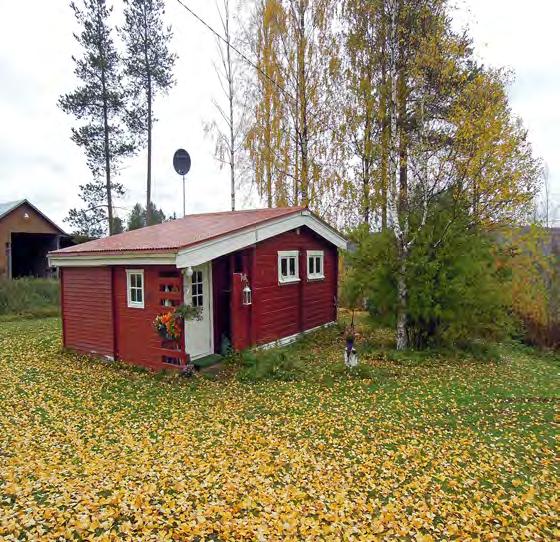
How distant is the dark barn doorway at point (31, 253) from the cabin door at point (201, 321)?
18.1m

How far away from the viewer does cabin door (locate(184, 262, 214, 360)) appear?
7.90 meters

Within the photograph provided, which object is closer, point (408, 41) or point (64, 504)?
point (64, 504)

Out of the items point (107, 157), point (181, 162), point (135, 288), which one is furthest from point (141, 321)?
point (107, 157)

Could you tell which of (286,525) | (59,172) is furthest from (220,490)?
(59,172)

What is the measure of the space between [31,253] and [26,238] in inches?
39.3

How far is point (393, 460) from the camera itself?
427 cm

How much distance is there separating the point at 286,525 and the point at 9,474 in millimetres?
2811

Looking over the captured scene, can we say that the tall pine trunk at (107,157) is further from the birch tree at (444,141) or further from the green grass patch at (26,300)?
the birch tree at (444,141)

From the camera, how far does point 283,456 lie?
4.35 m

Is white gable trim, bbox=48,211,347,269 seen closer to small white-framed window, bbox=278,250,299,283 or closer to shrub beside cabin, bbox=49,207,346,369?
shrub beside cabin, bbox=49,207,346,369

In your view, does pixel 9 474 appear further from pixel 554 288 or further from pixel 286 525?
pixel 554 288

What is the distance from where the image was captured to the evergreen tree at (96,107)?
18.2 m

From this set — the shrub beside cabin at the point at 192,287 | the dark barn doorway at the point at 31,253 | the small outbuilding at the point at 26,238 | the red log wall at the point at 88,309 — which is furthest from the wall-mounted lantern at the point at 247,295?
the dark barn doorway at the point at 31,253

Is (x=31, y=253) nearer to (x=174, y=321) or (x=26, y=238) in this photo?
(x=26, y=238)
